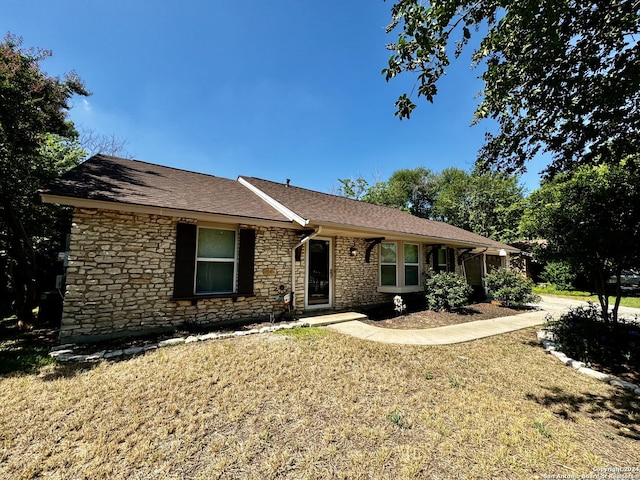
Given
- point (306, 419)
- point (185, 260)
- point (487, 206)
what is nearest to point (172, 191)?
point (185, 260)

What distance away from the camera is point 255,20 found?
7.03 m

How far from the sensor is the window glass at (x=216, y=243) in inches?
257

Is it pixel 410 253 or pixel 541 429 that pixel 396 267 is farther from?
pixel 541 429

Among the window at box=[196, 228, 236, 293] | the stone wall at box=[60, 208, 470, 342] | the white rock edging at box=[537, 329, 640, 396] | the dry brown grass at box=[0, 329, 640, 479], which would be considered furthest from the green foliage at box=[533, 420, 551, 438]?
the window at box=[196, 228, 236, 293]

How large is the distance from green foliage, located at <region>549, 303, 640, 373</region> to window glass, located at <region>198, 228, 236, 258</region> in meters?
7.80

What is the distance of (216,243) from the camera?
6734 millimetres

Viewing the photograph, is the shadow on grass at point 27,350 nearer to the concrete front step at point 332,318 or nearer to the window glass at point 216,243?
the window glass at point 216,243

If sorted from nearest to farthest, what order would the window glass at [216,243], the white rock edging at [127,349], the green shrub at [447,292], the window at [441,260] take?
the white rock edging at [127,349], the window glass at [216,243], the green shrub at [447,292], the window at [441,260]

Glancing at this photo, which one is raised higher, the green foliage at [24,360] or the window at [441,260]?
the window at [441,260]

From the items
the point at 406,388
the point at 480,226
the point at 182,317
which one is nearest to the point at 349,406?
the point at 406,388

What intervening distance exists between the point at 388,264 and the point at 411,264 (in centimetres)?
117

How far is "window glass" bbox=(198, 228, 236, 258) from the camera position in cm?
654

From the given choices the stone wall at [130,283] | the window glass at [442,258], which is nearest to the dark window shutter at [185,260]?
A: the stone wall at [130,283]

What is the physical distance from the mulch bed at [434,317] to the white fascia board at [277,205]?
344cm
